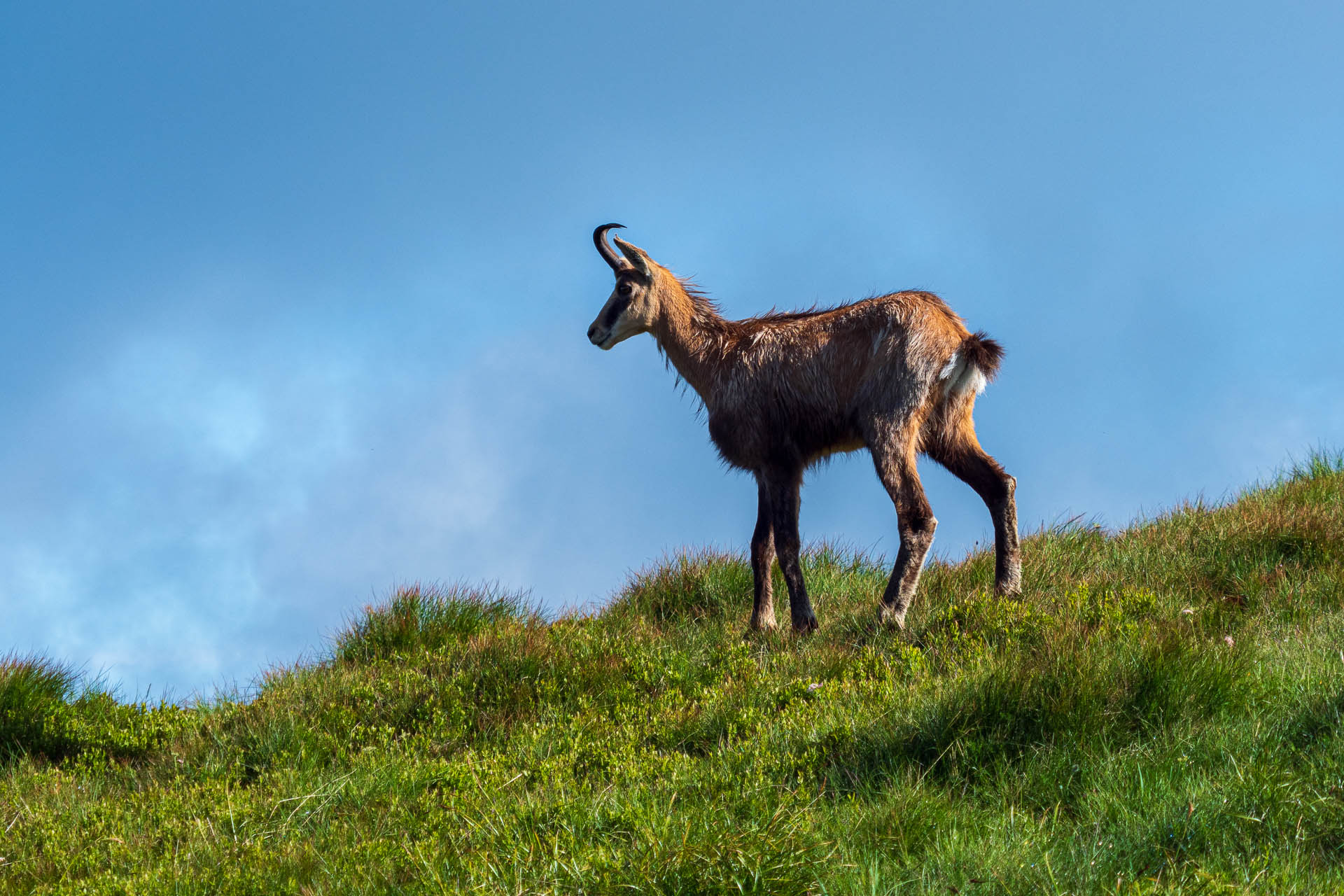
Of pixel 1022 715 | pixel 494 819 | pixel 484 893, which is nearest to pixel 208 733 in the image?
pixel 494 819

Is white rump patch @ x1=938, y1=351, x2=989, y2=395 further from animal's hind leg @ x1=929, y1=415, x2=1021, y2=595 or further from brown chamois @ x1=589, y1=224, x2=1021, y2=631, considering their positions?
A: animal's hind leg @ x1=929, y1=415, x2=1021, y2=595

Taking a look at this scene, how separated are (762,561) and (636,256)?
2.95 metres

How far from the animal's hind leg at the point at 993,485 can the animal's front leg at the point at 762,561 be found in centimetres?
143

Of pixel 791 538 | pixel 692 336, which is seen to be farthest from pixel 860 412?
pixel 692 336

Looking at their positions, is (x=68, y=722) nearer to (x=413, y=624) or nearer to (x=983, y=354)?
(x=413, y=624)

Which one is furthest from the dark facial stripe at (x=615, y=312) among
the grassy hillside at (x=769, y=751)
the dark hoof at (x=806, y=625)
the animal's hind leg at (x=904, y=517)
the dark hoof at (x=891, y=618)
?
the dark hoof at (x=891, y=618)

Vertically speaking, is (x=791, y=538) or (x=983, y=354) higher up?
(x=983, y=354)

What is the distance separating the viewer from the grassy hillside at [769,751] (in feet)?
13.0

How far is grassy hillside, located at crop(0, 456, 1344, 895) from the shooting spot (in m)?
3.97

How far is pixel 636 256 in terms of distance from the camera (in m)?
9.42

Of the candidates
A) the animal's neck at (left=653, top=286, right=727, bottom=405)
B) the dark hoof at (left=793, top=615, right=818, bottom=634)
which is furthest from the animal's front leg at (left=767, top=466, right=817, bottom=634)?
the animal's neck at (left=653, top=286, right=727, bottom=405)

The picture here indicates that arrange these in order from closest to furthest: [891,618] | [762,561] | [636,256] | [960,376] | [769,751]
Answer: [769,751]
[891,618]
[960,376]
[762,561]
[636,256]

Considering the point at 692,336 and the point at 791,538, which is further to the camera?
the point at 692,336

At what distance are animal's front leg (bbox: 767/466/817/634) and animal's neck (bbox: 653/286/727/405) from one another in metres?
1.12
